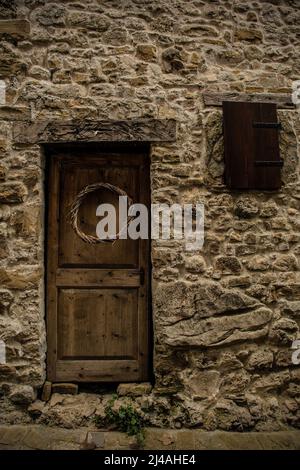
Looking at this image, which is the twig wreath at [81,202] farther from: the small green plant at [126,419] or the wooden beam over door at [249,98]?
the small green plant at [126,419]

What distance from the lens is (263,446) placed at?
2.59 m

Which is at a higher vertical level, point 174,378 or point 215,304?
point 215,304

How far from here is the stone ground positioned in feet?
8.37

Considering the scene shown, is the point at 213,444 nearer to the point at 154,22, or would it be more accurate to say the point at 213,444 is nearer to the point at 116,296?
the point at 116,296

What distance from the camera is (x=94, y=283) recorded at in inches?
121

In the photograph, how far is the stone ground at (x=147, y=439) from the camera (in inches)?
100

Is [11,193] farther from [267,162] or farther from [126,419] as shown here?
[267,162]

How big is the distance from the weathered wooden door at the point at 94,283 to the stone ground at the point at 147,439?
18.5 inches

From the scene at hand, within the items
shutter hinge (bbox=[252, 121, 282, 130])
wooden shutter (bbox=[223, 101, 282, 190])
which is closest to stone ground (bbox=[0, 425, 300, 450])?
wooden shutter (bbox=[223, 101, 282, 190])

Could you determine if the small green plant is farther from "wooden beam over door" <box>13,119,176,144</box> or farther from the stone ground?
"wooden beam over door" <box>13,119,176,144</box>

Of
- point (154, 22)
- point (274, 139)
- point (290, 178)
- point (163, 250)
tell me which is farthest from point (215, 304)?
point (154, 22)

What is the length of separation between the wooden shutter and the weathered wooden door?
849mm

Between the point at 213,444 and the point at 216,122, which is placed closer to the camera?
the point at 213,444
